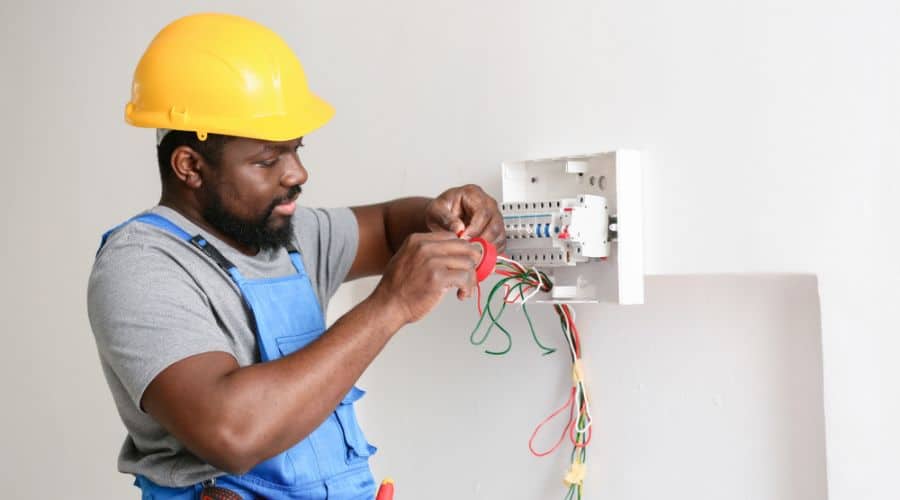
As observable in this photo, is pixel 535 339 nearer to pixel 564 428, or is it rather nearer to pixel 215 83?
pixel 564 428

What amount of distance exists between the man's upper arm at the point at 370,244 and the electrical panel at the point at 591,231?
0.26 metres

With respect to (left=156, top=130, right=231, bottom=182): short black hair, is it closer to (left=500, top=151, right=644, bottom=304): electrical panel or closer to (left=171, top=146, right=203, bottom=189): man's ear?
(left=171, top=146, right=203, bottom=189): man's ear

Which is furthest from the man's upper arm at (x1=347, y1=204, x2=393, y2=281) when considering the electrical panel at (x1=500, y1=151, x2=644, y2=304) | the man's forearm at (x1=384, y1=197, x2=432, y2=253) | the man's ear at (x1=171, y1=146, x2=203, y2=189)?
the man's ear at (x1=171, y1=146, x2=203, y2=189)

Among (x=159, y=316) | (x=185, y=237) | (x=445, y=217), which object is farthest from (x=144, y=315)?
(x=445, y=217)

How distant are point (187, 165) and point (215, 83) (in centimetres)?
14

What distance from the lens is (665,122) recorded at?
61.0 inches

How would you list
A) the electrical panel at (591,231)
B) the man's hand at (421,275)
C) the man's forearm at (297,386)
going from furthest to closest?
the electrical panel at (591,231) → the man's hand at (421,275) → the man's forearm at (297,386)

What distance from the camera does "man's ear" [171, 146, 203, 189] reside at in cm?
144

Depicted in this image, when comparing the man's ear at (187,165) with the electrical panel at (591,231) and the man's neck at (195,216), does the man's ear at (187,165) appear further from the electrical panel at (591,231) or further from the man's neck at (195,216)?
the electrical panel at (591,231)

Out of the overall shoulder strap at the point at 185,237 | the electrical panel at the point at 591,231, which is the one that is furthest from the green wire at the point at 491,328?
the overall shoulder strap at the point at 185,237

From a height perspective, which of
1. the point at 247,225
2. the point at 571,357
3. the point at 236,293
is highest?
the point at 247,225

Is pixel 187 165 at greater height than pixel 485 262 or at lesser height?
greater

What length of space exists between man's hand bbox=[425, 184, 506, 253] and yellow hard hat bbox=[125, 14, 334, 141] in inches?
10.9

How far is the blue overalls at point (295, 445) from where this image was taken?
139 centimetres
